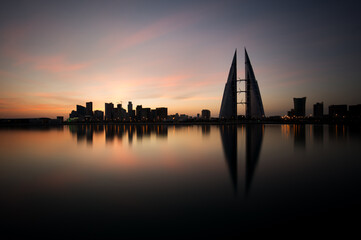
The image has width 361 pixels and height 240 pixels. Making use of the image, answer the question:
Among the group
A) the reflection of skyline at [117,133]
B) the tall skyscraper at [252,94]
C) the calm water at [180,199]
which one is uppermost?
the tall skyscraper at [252,94]

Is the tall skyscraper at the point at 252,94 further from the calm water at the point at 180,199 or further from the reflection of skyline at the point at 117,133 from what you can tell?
the calm water at the point at 180,199

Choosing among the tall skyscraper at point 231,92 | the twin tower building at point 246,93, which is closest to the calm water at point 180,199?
the tall skyscraper at point 231,92

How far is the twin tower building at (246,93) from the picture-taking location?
75.1m

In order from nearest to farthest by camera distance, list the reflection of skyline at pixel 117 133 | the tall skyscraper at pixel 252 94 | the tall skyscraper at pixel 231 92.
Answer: the reflection of skyline at pixel 117 133, the tall skyscraper at pixel 252 94, the tall skyscraper at pixel 231 92

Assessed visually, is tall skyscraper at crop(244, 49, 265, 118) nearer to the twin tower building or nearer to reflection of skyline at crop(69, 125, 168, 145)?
the twin tower building

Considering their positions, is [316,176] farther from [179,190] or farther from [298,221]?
[179,190]

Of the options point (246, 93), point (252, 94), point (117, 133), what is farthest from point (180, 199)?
point (246, 93)

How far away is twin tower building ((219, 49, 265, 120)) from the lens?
75.1m

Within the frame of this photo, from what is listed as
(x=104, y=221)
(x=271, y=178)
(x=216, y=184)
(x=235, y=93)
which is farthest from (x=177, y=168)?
(x=235, y=93)

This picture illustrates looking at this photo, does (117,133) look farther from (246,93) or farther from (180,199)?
(246,93)

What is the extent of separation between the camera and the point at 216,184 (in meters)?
7.96

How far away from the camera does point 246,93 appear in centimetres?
7762

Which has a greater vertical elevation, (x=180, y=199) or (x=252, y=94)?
(x=252, y=94)

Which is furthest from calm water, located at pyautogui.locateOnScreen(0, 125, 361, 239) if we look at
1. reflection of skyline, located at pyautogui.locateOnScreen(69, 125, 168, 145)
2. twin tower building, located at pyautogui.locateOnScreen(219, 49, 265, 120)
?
twin tower building, located at pyautogui.locateOnScreen(219, 49, 265, 120)
